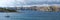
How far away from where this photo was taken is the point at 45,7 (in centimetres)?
98

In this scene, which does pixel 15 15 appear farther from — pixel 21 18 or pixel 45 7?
pixel 45 7

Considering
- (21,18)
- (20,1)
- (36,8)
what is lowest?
(21,18)

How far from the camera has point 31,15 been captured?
39.4 inches

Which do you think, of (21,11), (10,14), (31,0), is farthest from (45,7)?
(10,14)

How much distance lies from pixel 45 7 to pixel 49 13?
99mm

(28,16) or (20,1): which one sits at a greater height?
(20,1)

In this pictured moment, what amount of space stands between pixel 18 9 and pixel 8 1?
165 mm

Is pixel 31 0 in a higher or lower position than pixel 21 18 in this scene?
higher

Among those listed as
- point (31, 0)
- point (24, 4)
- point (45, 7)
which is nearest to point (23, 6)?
point (24, 4)

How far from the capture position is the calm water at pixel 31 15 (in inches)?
39.1

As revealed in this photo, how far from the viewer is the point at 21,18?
0.99 metres

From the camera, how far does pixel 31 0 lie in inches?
38.4

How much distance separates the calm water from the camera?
39.1 inches

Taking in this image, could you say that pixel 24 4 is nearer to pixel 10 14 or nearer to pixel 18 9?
pixel 18 9
